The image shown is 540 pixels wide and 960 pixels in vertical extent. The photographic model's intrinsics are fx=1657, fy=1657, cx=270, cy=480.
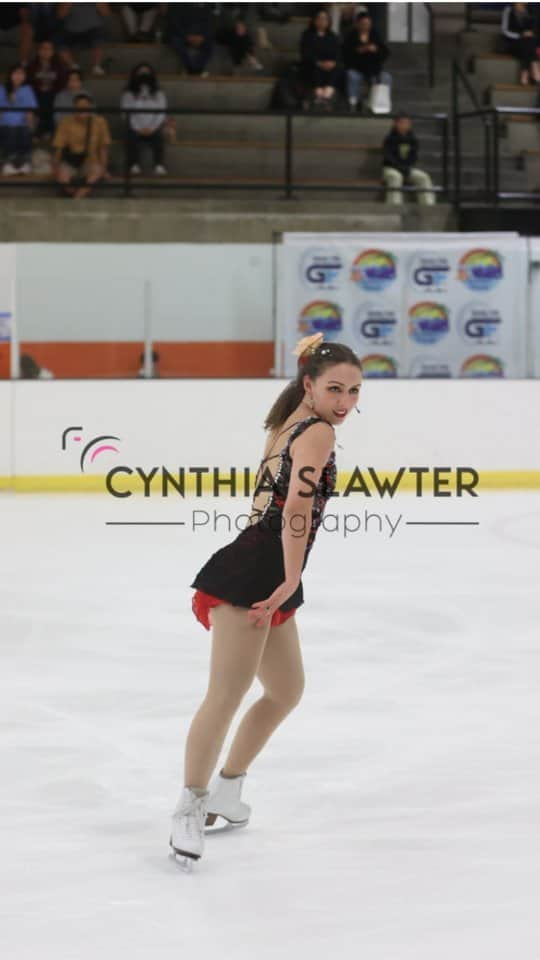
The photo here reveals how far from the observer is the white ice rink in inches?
132

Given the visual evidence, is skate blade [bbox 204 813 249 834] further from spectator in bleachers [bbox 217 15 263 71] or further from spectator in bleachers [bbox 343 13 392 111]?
spectator in bleachers [bbox 217 15 263 71]

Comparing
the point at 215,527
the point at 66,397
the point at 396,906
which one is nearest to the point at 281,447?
the point at 396,906

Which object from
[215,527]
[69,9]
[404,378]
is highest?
[69,9]

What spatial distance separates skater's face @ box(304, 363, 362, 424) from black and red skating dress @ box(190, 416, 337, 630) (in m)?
0.04

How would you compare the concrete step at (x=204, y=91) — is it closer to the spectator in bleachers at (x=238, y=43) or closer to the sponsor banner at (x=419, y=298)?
the spectator in bleachers at (x=238, y=43)

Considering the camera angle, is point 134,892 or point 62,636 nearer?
point 134,892

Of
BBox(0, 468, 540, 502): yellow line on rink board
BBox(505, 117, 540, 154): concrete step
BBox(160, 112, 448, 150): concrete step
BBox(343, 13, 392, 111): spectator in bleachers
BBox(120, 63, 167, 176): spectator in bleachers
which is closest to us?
BBox(0, 468, 540, 502): yellow line on rink board

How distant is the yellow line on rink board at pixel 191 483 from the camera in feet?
39.3

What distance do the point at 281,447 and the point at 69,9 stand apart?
13.6 meters

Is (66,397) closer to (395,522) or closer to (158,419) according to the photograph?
(158,419)

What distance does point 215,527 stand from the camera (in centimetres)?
1020

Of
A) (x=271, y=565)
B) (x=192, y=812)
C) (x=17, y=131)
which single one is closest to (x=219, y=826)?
(x=192, y=812)

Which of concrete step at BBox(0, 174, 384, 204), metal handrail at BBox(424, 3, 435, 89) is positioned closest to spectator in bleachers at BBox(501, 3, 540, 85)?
metal handrail at BBox(424, 3, 435, 89)

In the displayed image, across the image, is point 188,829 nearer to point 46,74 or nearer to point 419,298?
point 419,298
